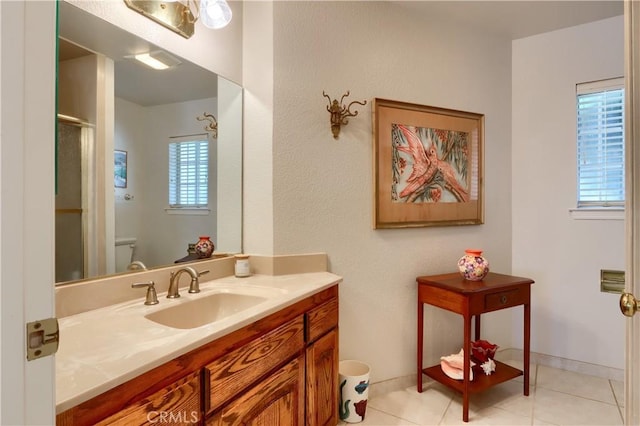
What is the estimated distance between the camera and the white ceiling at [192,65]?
4.09ft

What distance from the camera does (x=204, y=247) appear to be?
1.79 meters

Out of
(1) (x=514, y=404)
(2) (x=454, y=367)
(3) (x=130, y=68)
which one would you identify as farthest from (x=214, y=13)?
(1) (x=514, y=404)

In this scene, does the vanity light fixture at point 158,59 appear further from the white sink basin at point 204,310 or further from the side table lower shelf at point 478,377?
the side table lower shelf at point 478,377

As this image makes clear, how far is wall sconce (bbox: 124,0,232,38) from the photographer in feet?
4.67

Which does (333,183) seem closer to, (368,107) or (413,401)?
(368,107)

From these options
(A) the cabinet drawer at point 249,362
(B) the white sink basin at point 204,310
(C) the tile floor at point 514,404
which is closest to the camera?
(A) the cabinet drawer at point 249,362

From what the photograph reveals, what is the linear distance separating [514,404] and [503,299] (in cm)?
65

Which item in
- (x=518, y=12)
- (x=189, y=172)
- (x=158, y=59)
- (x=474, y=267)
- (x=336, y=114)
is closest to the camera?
(x=158, y=59)

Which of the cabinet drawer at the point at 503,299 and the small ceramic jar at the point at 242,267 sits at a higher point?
the small ceramic jar at the point at 242,267

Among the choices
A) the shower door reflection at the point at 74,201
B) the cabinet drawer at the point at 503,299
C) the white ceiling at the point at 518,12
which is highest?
the white ceiling at the point at 518,12

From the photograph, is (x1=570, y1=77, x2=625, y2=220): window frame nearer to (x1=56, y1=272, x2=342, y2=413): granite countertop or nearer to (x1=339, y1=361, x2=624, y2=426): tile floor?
(x1=339, y1=361, x2=624, y2=426): tile floor

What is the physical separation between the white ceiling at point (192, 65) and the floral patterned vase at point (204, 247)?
69 cm

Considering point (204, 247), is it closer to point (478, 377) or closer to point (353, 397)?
point (353, 397)

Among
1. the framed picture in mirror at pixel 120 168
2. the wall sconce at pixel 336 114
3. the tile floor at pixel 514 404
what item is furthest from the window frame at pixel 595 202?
the framed picture in mirror at pixel 120 168
